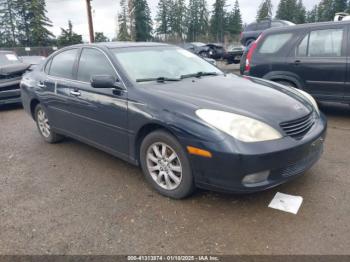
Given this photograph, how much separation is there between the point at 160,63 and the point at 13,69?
594cm

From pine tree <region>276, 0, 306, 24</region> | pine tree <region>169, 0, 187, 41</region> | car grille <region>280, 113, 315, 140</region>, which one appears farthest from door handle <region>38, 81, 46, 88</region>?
pine tree <region>276, 0, 306, 24</region>

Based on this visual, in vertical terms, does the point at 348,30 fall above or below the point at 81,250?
above

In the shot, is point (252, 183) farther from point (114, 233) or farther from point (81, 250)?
point (81, 250)

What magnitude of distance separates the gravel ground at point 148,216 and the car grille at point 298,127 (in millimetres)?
652

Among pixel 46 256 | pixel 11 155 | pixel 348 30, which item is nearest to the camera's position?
pixel 46 256

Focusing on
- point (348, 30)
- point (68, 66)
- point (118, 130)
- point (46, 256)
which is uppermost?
point (348, 30)

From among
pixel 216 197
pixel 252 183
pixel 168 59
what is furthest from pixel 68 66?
pixel 252 183

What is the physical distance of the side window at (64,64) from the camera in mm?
4418

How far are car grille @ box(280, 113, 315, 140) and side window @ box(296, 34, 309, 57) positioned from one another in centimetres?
304

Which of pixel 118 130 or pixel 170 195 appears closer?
pixel 170 195

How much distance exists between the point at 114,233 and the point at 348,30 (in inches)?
198

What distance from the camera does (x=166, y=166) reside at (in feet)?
10.4

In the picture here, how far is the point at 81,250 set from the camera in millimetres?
2504

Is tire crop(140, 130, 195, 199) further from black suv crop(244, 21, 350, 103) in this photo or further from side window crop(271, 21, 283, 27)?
side window crop(271, 21, 283, 27)
